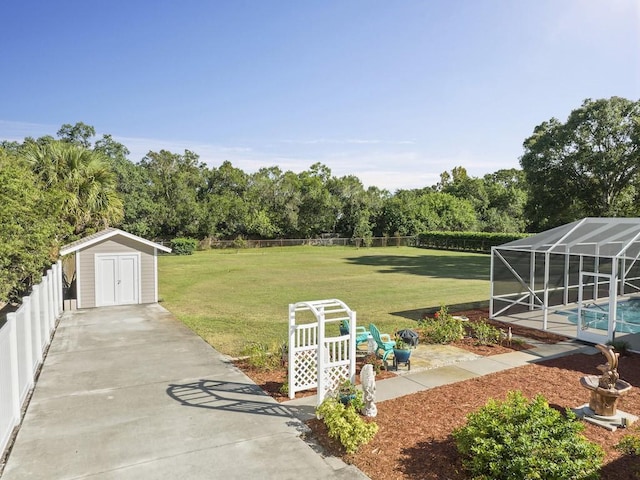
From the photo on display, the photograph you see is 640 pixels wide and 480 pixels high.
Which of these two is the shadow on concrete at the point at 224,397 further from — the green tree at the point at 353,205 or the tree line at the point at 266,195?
the green tree at the point at 353,205

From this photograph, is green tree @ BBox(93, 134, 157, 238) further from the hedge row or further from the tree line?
the hedge row

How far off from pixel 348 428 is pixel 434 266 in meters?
26.4

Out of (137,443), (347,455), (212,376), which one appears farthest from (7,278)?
(347,455)

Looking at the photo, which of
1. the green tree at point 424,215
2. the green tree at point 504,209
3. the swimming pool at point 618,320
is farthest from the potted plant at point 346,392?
the green tree at point 504,209

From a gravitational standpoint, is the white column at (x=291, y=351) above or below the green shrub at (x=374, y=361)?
above

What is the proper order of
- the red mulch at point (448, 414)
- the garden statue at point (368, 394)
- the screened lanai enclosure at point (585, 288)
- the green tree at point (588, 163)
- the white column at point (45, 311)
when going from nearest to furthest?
the red mulch at point (448, 414), the garden statue at point (368, 394), the white column at point (45, 311), the screened lanai enclosure at point (585, 288), the green tree at point (588, 163)

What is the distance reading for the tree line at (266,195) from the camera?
47.2ft

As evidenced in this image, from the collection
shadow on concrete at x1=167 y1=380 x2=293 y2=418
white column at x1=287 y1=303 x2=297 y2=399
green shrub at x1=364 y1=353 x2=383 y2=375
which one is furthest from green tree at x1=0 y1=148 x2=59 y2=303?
green shrub at x1=364 y1=353 x2=383 y2=375

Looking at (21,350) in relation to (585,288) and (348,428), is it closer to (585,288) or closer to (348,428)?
(348,428)

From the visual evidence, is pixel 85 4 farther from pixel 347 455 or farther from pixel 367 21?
pixel 347 455

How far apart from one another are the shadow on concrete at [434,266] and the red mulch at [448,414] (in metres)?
16.2

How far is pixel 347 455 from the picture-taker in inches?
217

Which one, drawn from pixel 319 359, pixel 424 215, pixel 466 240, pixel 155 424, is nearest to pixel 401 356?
pixel 319 359

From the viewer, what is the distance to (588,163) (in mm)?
27719
